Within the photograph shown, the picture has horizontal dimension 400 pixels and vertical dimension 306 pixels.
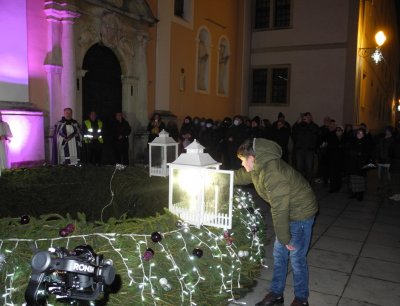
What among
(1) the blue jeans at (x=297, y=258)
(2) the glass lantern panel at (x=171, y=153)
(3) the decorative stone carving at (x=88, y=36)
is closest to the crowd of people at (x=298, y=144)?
(3) the decorative stone carving at (x=88, y=36)

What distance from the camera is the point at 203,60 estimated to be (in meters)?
18.5

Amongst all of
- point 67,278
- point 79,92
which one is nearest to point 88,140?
point 79,92

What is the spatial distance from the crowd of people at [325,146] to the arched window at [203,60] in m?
5.83

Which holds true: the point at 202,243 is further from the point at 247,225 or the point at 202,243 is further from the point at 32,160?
the point at 32,160

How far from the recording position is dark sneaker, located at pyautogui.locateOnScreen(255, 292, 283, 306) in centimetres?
378

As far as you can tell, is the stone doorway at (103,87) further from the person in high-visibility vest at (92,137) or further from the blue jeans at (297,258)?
the blue jeans at (297,258)

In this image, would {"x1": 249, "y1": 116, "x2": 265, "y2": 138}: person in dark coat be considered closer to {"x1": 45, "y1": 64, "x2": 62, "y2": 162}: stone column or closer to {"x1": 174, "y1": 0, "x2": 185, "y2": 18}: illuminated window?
{"x1": 45, "y1": 64, "x2": 62, "y2": 162}: stone column

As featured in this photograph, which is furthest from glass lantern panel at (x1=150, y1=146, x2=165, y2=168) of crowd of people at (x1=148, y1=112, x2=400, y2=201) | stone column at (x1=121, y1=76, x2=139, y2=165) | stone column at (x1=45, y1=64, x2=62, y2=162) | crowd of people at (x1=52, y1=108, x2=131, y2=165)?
stone column at (x1=121, y1=76, x2=139, y2=165)

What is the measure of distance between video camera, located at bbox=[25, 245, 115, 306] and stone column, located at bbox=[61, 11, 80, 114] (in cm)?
951

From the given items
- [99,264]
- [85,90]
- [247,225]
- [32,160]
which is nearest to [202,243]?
[247,225]

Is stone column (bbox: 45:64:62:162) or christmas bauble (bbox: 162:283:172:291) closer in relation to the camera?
christmas bauble (bbox: 162:283:172:291)

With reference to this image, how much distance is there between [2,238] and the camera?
3.45 metres

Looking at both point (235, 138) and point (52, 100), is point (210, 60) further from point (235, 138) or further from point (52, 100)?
point (52, 100)

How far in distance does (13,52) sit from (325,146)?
337 inches
